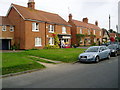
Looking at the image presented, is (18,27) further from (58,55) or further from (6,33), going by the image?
(58,55)

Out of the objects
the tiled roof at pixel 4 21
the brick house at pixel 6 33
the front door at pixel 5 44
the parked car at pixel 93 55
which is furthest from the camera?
the front door at pixel 5 44

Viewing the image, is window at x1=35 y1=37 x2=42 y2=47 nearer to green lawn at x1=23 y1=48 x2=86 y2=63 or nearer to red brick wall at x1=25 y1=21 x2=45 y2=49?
red brick wall at x1=25 y1=21 x2=45 y2=49

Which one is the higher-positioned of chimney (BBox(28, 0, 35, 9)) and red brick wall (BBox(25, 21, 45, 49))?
chimney (BBox(28, 0, 35, 9))

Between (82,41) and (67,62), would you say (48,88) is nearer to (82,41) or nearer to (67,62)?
(67,62)

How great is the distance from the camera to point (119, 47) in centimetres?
1983

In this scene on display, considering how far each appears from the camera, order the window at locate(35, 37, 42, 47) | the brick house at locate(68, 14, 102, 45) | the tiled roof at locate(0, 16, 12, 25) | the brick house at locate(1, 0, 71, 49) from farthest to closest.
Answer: the brick house at locate(68, 14, 102, 45)
the window at locate(35, 37, 42, 47)
the tiled roof at locate(0, 16, 12, 25)
the brick house at locate(1, 0, 71, 49)

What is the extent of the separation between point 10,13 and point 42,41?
8.12 metres

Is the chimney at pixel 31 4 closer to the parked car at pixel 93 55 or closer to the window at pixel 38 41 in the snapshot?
the window at pixel 38 41

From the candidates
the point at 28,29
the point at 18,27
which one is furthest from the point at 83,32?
the point at 18,27

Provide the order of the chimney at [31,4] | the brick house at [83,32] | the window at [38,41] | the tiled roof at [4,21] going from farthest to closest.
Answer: the brick house at [83,32]
the chimney at [31,4]
the window at [38,41]
the tiled roof at [4,21]

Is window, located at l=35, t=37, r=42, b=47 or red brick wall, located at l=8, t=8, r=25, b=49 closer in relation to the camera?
red brick wall, located at l=8, t=8, r=25, b=49

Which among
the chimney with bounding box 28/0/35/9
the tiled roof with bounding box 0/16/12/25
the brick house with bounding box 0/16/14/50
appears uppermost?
the chimney with bounding box 28/0/35/9

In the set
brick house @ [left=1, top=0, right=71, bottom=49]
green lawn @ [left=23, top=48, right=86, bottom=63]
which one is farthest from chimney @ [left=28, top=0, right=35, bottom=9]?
green lawn @ [left=23, top=48, right=86, bottom=63]

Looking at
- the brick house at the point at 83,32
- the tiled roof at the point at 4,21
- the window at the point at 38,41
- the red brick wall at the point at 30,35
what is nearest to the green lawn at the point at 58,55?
the red brick wall at the point at 30,35
